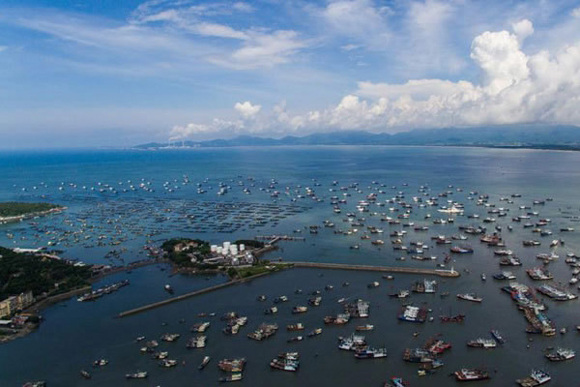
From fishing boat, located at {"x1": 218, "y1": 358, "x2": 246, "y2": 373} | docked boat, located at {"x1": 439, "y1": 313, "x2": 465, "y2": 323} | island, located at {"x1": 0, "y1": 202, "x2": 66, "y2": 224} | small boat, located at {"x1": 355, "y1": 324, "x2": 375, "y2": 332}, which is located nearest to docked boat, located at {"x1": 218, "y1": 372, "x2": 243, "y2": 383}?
fishing boat, located at {"x1": 218, "y1": 358, "x2": 246, "y2": 373}

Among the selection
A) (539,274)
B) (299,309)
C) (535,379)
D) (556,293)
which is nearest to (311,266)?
(299,309)

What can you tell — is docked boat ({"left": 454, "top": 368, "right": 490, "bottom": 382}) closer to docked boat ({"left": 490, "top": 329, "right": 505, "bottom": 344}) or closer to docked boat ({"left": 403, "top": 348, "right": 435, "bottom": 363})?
docked boat ({"left": 403, "top": 348, "right": 435, "bottom": 363})

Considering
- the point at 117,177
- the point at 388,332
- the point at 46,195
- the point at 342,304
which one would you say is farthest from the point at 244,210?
the point at 117,177

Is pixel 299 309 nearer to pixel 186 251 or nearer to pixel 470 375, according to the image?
pixel 470 375

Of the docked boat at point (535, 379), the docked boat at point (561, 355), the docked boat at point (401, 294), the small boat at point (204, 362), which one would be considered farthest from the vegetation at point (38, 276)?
the docked boat at point (561, 355)

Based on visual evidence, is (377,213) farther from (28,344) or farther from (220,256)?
(28,344)

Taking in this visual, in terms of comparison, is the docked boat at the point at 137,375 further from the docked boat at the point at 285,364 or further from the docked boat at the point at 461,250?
the docked boat at the point at 461,250
